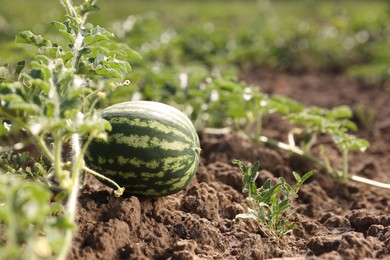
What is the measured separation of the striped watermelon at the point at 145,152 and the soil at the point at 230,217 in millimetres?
119

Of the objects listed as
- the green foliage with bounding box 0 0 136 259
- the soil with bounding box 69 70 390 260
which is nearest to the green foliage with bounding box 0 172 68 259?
the green foliage with bounding box 0 0 136 259

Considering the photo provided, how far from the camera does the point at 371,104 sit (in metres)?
6.45

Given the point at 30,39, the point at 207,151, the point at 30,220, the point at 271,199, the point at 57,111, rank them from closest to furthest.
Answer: the point at 30,220 → the point at 57,111 → the point at 271,199 → the point at 30,39 → the point at 207,151

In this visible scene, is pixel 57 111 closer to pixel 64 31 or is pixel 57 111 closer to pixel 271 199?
pixel 64 31

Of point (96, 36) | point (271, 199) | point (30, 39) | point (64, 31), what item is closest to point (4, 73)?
point (30, 39)

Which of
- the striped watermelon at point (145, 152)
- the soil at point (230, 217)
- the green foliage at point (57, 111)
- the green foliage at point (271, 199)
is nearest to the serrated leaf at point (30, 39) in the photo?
the green foliage at point (57, 111)

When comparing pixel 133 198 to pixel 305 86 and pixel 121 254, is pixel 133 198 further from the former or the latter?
pixel 305 86

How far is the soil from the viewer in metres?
2.83

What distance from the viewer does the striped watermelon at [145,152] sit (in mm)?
3180

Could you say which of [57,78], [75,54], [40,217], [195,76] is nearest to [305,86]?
[195,76]

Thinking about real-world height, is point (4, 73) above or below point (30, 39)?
below

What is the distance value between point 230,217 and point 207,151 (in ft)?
3.98

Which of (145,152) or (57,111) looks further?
(145,152)

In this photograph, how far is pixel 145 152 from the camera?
3176mm
